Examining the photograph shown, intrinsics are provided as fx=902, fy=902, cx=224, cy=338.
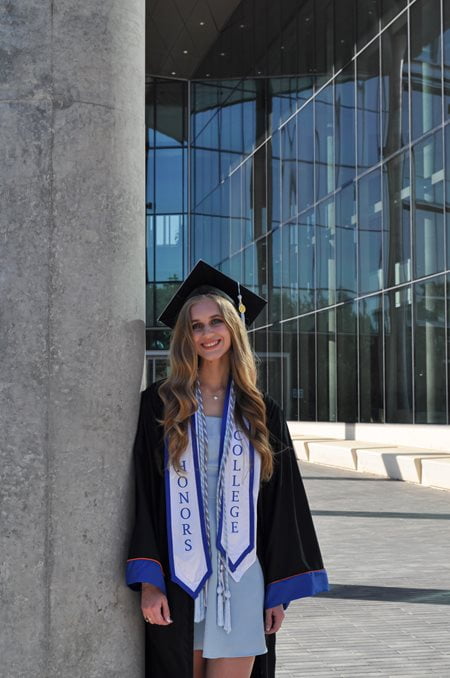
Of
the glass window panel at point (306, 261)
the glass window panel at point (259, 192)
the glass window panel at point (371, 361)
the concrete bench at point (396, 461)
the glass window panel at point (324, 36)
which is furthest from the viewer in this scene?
the glass window panel at point (259, 192)

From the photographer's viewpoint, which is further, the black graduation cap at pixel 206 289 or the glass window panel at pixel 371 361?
the glass window panel at pixel 371 361

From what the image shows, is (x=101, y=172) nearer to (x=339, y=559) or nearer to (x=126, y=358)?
(x=126, y=358)

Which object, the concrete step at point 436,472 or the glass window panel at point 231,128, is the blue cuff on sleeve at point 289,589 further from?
the glass window panel at point 231,128

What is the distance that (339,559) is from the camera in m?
8.96

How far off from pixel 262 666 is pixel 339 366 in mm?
22514

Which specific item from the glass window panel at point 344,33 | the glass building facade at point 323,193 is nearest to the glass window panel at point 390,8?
the glass building facade at point 323,193

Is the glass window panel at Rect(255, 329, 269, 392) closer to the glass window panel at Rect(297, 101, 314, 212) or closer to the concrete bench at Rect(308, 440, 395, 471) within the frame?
the glass window panel at Rect(297, 101, 314, 212)

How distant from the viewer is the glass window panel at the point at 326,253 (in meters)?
25.9

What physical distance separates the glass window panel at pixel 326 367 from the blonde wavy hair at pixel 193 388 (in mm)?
22451

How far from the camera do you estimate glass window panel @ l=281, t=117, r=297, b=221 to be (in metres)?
Result: 29.2

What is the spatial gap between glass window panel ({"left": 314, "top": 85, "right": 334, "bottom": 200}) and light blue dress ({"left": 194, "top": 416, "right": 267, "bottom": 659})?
2350cm

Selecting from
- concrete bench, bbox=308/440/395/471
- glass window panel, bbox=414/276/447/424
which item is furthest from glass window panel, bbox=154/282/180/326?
glass window panel, bbox=414/276/447/424

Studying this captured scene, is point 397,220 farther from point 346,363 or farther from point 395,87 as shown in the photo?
point 346,363

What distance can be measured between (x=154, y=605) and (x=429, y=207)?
59.8 ft
